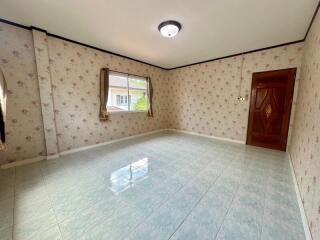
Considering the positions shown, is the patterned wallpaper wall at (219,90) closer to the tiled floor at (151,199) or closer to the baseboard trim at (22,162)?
the tiled floor at (151,199)

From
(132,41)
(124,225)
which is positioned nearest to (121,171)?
(124,225)

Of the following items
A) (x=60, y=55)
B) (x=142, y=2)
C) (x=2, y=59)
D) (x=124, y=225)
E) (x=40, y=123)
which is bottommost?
(x=124, y=225)

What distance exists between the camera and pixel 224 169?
7.73 ft

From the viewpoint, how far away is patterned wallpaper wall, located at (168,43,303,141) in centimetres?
323

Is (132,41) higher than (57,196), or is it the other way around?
(132,41)

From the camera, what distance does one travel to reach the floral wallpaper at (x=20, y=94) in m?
2.31

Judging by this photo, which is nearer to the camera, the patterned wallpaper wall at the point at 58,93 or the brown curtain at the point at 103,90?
the patterned wallpaper wall at the point at 58,93

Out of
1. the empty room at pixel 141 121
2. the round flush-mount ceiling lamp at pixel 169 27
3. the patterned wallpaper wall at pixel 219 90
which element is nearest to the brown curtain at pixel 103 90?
the empty room at pixel 141 121

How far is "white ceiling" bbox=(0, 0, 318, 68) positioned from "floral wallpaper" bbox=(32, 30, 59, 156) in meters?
0.27

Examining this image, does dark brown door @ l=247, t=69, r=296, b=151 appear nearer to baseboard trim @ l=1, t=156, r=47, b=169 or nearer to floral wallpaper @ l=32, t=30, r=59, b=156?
floral wallpaper @ l=32, t=30, r=59, b=156

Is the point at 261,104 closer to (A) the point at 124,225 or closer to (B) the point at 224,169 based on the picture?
(B) the point at 224,169

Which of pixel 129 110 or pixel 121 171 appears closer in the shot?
pixel 121 171

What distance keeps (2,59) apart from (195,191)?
142 inches

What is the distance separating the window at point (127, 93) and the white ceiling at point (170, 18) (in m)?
0.93
